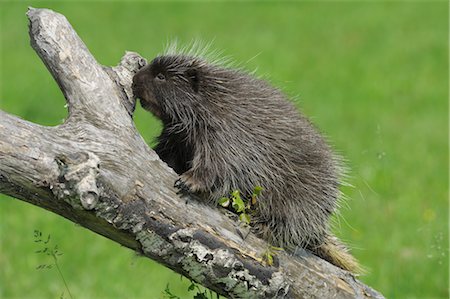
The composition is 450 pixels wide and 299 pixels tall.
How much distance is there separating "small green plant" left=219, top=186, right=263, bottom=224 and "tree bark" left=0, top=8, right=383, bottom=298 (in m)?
0.06

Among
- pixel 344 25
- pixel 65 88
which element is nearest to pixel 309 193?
pixel 65 88

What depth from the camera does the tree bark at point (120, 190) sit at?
381 centimetres

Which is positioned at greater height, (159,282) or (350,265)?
(350,265)

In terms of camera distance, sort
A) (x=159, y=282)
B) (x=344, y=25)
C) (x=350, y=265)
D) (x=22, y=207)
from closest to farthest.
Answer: (x=350, y=265), (x=159, y=282), (x=22, y=207), (x=344, y=25)

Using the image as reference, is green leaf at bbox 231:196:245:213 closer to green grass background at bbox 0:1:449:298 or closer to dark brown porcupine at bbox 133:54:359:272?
dark brown porcupine at bbox 133:54:359:272

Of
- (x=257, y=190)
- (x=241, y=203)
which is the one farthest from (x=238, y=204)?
(x=257, y=190)

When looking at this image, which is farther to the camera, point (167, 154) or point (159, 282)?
point (159, 282)

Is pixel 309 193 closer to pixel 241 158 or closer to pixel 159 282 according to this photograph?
pixel 241 158

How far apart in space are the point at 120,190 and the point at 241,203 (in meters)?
0.76

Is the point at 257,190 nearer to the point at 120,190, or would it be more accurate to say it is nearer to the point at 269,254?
the point at 269,254

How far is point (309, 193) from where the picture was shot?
475 centimetres

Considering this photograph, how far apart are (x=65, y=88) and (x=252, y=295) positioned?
4.89 feet

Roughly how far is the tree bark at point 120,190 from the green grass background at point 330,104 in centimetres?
64

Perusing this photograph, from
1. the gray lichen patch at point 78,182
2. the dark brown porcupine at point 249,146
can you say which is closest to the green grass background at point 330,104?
the dark brown porcupine at point 249,146
